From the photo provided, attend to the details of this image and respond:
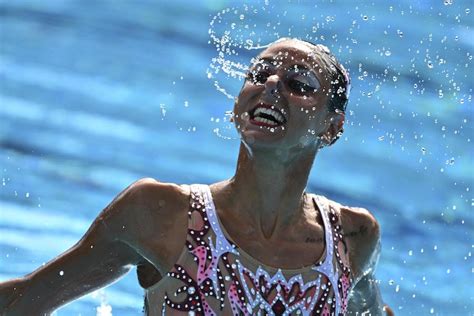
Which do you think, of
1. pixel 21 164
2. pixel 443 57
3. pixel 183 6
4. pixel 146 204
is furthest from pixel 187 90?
pixel 146 204

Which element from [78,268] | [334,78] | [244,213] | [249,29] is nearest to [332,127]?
[334,78]

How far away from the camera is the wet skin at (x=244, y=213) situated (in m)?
3.40

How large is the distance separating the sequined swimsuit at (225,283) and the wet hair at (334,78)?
0.54 meters

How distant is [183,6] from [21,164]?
4.88ft

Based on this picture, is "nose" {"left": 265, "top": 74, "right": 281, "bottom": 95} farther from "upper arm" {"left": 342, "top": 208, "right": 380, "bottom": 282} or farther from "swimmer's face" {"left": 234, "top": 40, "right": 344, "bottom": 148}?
"upper arm" {"left": 342, "top": 208, "right": 380, "bottom": 282}

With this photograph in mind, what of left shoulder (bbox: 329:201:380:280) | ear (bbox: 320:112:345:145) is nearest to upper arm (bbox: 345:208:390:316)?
left shoulder (bbox: 329:201:380:280)

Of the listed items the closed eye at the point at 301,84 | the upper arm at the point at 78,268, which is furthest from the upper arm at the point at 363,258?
the upper arm at the point at 78,268

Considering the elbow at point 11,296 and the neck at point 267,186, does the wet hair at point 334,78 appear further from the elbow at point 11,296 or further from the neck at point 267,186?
the elbow at point 11,296

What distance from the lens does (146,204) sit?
3430 millimetres

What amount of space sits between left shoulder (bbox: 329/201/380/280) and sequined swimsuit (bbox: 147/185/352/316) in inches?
8.3

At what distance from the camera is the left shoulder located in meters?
3.73

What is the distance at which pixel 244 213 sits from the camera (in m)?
3.52

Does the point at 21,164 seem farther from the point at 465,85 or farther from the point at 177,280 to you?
the point at 177,280

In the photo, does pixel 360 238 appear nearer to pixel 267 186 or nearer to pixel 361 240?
pixel 361 240
